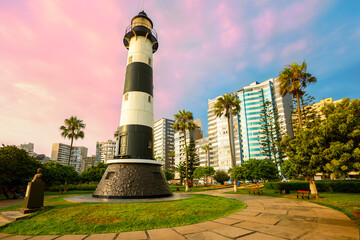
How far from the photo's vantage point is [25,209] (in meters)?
9.19

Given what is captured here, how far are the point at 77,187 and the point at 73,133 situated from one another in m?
14.7

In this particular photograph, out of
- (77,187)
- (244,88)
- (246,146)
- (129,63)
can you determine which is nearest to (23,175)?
(77,187)

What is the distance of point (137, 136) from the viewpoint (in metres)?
16.8

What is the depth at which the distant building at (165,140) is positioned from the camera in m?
131

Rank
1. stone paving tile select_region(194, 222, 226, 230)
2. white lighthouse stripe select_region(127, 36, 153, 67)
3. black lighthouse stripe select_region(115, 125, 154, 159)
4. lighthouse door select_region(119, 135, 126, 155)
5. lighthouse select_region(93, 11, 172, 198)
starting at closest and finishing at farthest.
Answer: stone paving tile select_region(194, 222, 226, 230), lighthouse select_region(93, 11, 172, 198), black lighthouse stripe select_region(115, 125, 154, 159), lighthouse door select_region(119, 135, 126, 155), white lighthouse stripe select_region(127, 36, 153, 67)

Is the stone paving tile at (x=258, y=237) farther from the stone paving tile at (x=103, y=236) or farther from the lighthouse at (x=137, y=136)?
the lighthouse at (x=137, y=136)

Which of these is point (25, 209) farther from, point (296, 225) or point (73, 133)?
point (73, 133)

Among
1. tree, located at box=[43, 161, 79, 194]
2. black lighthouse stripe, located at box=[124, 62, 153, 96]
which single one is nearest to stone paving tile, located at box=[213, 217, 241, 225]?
black lighthouse stripe, located at box=[124, 62, 153, 96]

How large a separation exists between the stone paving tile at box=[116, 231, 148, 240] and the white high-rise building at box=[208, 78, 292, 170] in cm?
9194

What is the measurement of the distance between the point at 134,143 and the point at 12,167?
15.5 m

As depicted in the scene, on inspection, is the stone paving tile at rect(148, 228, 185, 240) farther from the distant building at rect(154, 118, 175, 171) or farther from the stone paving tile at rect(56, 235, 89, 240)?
the distant building at rect(154, 118, 175, 171)

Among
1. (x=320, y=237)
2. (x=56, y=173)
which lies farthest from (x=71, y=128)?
(x=320, y=237)

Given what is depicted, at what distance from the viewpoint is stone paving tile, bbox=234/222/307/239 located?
5934 mm

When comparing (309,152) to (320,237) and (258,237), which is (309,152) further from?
(258,237)
